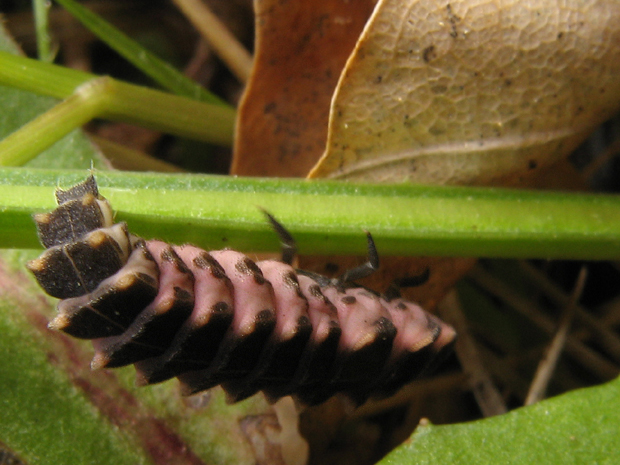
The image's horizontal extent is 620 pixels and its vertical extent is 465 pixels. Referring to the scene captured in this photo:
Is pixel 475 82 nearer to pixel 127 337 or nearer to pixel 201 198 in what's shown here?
pixel 201 198

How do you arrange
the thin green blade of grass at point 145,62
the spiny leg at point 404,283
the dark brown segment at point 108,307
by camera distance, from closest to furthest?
the dark brown segment at point 108,307, the spiny leg at point 404,283, the thin green blade of grass at point 145,62

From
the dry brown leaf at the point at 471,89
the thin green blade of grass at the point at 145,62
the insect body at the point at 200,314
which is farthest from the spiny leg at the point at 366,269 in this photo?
the thin green blade of grass at the point at 145,62

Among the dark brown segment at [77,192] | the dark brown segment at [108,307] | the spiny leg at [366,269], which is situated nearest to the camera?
the dark brown segment at [108,307]

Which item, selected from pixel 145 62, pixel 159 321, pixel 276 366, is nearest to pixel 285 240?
pixel 276 366

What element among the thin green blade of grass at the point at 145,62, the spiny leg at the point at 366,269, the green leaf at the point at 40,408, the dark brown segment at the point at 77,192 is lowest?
the green leaf at the point at 40,408

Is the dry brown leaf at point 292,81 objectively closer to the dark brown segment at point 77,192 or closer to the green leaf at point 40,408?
the dark brown segment at point 77,192

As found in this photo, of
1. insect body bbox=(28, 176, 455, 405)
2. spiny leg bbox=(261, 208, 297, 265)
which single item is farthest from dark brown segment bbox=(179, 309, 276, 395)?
spiny leg bbox=(261, 208, 297, 265)
